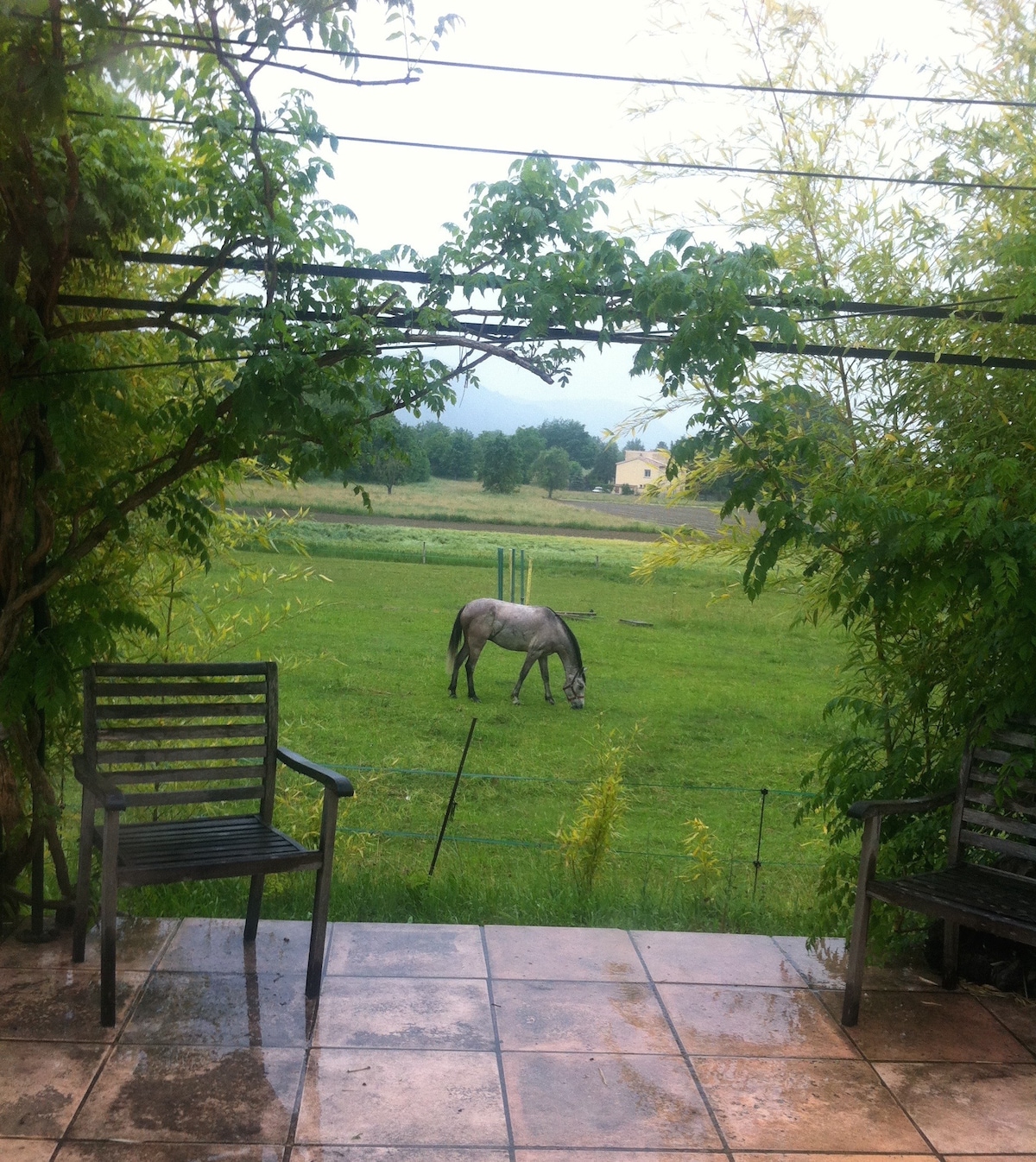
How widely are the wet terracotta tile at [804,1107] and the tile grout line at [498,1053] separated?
515 mm

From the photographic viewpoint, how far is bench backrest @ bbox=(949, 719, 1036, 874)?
336 cm

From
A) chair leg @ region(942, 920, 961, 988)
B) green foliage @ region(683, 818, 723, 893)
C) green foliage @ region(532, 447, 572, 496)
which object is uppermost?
green foliage @ region(532, 447, 572, 496)

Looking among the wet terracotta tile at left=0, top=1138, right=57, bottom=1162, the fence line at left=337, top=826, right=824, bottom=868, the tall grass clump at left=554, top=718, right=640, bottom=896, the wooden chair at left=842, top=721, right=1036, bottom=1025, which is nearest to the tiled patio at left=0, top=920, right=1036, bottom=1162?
A: the wet terracotta tile at left=0, top=1138, right=57, bottom=1162

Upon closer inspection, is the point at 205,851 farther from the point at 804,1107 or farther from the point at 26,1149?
the point at 804,1107

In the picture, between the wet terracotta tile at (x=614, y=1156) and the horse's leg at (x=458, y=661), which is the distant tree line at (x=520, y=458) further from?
the wet terracotta tile at (x=614, y=1156)

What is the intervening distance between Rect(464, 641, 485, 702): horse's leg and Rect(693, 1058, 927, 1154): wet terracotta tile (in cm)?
432

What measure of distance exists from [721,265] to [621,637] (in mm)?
4394

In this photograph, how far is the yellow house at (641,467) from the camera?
17.4 ft

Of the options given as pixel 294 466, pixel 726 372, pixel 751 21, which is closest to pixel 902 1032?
pixel 726 372

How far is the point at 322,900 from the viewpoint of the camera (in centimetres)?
321

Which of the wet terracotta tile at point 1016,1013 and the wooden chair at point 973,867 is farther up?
the wooden chair at point 973,867

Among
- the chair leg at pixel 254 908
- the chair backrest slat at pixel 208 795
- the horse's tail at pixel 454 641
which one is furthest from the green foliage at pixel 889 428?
the horse's tail at pixel 454 641

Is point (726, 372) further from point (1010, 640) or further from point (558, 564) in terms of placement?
point (558, 564)

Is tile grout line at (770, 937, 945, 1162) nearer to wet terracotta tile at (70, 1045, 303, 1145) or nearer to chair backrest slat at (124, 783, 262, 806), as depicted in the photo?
wet terracotta tile at (70, 1045, 303, 1145)
